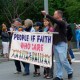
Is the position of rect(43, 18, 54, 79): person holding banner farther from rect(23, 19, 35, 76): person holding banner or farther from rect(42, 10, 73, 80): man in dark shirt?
rect(42, 10, 73, 80): man in dark shirt

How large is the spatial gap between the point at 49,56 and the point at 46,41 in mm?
451

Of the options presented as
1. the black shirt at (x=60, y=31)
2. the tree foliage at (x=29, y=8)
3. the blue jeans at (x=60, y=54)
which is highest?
the tree foliage at (x=29, y=8)


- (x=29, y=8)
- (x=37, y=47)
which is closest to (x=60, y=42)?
(x=37, y=47)

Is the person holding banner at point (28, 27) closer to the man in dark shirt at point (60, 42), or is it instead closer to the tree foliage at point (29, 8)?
the man in dark shirt at point (60, 42)

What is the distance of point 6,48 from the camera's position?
55.6 ft

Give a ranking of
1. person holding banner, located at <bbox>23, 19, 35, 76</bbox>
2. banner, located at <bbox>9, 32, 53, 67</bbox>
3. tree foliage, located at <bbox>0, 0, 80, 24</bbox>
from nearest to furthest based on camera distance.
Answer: banner, located at <bbox>9, 32, 53, 67</bbox> → person holding banner, located at <bbox>23, 19, 35, 76</bbox> → tree foliage, located at <bbox>0, 0, 80, 24</bbox>

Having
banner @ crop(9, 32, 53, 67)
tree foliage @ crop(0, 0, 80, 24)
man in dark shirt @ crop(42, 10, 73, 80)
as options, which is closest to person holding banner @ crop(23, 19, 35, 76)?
banner @ crop(9, 32, 53, 67)

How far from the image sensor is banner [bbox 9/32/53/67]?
9.87m

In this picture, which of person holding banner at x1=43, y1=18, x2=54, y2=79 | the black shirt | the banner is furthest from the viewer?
person holding banner at x1=43, y1=18, x2=54, y2=79

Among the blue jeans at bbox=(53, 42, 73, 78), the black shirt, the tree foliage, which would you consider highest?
the tree foliage

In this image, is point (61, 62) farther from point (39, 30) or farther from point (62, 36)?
point (39, 30)

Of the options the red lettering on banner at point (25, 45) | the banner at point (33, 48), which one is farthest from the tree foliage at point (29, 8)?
the red lettering on banner at point (25, 45)

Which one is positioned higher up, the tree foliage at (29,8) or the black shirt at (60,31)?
the tree foliage at (29,8)

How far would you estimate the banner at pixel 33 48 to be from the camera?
9.87 m
